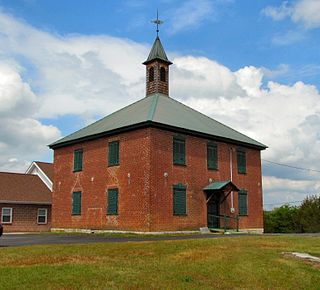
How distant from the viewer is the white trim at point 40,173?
132 feet

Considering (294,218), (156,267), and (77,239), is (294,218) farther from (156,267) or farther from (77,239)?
(156,267)

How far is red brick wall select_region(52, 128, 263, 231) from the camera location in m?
23.8

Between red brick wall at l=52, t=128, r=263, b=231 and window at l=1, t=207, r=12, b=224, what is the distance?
239 inches

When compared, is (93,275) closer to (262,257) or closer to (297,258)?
(262,257)

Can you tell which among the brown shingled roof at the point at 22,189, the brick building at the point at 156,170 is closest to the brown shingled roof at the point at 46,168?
the brown shingled roof at the point at 22,189

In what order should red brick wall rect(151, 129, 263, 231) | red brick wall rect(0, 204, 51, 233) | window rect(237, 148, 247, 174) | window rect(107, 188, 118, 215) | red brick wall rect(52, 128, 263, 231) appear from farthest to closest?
red brick wall rect(0, 204, 51, 233)
window rect(237, 148, 247, 174)
window rect(107, 188, 118, 215)
red brick wall rect(151, 129, 263, 231)
red brick wall rect(52, 128, 263, 231)

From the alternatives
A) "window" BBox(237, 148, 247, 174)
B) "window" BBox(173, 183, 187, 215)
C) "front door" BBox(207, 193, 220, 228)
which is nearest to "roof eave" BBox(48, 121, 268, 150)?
"window" BBox(237, 148, 247, 174)

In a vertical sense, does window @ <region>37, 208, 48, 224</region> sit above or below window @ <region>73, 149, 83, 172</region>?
below

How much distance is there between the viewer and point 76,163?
96.4 ft

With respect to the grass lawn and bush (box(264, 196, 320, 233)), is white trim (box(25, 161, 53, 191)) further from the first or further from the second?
the grass lawn

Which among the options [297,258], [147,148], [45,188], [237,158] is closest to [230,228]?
[237,158]

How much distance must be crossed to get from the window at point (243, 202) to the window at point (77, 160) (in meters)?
10.4

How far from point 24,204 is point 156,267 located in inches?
1071

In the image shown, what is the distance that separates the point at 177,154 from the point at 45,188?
58.8 ft
